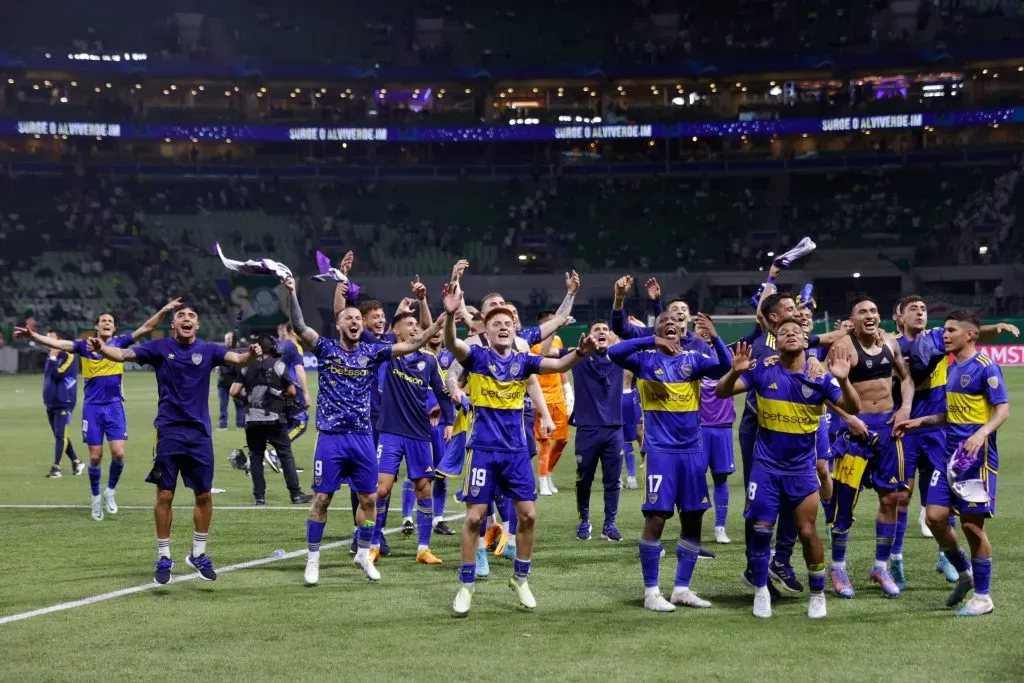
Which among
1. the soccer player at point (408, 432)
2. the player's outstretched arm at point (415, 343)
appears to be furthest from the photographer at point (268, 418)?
the player's outstretched arm at point (415, 343)

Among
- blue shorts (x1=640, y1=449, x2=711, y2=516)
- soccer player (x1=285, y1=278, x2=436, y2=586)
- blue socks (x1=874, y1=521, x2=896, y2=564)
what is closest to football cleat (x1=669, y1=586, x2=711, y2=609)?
blue shorts (x1=640, y1=449, x2=711, y2=516)

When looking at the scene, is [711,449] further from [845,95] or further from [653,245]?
[845,95]

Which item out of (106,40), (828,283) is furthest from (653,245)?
(106,40)

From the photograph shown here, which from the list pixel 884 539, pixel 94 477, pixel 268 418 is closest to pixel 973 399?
pixel 884 539

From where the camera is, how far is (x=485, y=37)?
246 feet

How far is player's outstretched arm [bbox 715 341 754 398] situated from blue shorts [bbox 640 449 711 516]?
2.06ft

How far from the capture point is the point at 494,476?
9.88 m

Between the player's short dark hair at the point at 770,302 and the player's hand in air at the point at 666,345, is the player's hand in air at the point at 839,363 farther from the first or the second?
the player's hand in air at the point at 666,345

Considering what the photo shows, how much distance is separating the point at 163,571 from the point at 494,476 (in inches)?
128

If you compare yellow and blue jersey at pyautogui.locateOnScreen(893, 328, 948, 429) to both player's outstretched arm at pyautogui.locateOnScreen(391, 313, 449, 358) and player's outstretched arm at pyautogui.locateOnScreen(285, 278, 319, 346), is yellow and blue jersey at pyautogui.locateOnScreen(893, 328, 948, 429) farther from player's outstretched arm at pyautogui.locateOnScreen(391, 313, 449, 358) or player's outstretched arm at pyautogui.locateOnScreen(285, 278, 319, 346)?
player's outstretched arm at pyautogui.locateOnScreen(285, 278, 319, 346)

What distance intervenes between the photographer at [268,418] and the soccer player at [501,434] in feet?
22.3

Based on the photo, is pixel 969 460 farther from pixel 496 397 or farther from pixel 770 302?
pixel 496 397

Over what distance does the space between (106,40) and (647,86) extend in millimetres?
33640

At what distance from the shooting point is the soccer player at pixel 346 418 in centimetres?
1087
